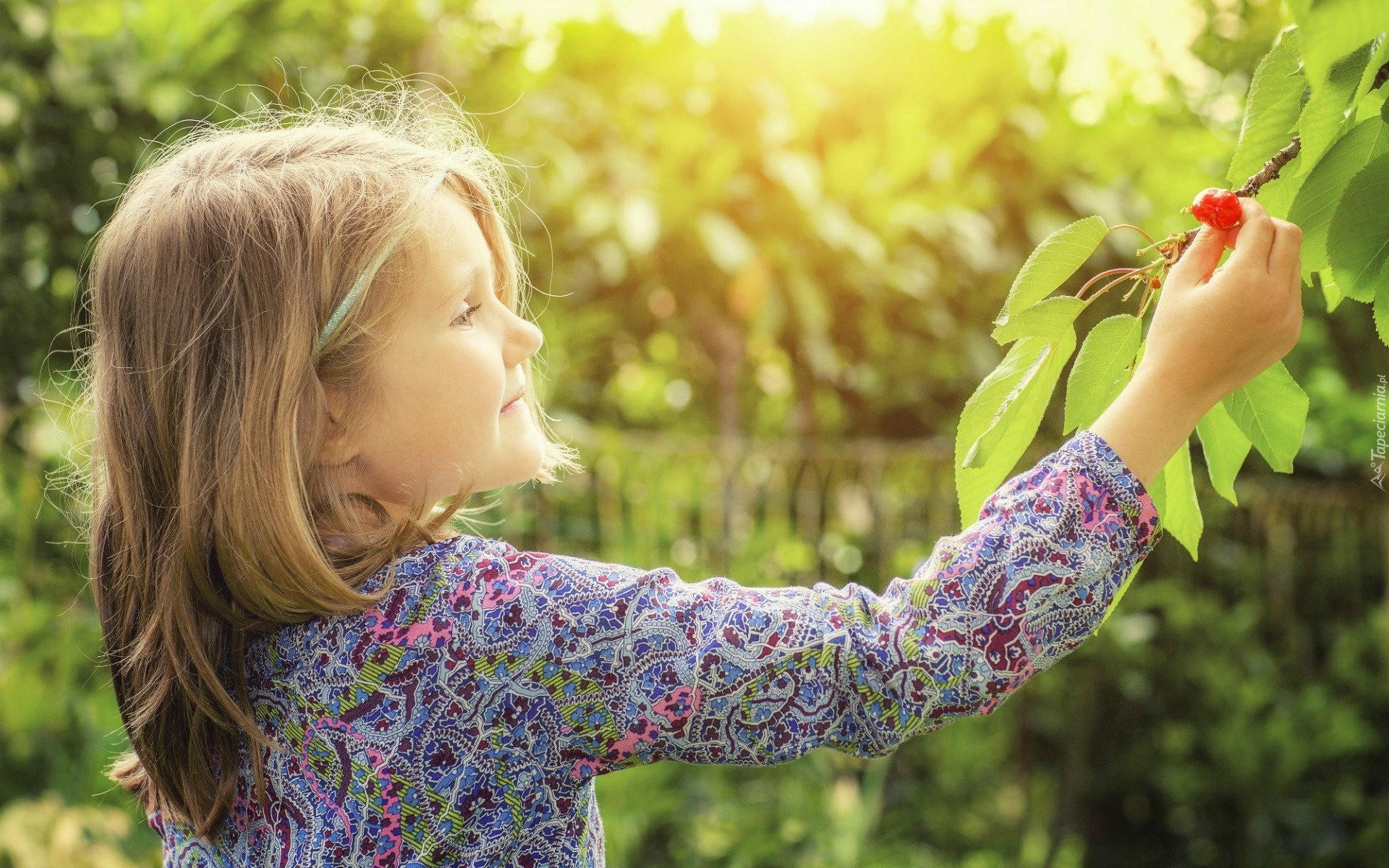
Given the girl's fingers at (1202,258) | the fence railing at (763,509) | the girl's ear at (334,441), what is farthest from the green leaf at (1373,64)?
the fence railing at (763,509)

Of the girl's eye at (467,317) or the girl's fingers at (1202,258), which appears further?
the girl's eye at (467,317)

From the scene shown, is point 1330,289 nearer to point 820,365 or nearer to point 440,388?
point 440,388

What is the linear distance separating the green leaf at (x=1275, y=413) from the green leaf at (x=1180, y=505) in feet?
0.22

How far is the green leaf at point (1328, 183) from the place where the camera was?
32.1 inches

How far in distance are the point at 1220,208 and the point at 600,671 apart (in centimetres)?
58

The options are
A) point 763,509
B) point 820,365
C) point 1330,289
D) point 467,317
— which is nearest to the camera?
point 1330,289

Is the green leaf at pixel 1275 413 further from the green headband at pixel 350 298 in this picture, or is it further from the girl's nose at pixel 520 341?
the green headband at pixel 350 298

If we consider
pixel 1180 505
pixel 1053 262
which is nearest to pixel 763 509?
pixel 1180 505

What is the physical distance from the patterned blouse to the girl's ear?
135 mm

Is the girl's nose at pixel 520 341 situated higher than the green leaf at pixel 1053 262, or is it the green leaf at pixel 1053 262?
the green leaf at pixel 1053 262

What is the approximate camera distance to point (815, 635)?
0.88 meters

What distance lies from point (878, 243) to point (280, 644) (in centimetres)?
287

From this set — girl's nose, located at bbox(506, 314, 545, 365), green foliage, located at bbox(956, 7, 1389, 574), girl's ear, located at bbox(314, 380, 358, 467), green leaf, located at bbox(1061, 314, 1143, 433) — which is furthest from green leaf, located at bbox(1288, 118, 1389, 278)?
girl's ear, located at bbox(314, 380, 358, 467)

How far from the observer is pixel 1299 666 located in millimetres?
3895
